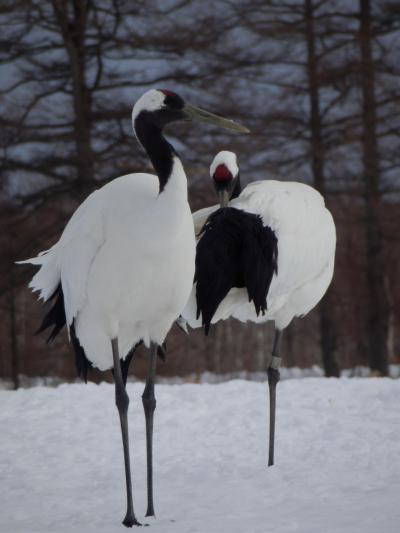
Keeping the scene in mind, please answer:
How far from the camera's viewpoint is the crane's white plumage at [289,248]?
6.25 metres

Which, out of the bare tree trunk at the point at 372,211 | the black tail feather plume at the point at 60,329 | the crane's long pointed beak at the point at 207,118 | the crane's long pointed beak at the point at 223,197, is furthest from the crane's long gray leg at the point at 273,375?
the bare tree trunk at the point at 372,211

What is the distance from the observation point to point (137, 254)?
4.59 meters

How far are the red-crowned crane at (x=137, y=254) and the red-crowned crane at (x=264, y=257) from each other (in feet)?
3.98

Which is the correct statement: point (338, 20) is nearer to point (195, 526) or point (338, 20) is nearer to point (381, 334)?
point (381, 334)

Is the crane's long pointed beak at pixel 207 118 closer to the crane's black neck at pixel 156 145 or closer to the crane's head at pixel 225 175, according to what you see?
the crane's black neck at pixel 156 145

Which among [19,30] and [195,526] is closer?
[195,526]

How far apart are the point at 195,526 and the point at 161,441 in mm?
2554

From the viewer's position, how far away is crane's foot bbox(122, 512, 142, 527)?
4.59 m

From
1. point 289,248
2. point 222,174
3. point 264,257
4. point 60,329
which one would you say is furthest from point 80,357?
point 222,174

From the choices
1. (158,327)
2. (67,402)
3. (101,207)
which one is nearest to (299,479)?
(158,327)

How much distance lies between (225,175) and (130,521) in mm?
3047

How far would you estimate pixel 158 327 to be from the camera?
4.95 metres

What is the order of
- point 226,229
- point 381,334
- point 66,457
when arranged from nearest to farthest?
1. point 226,229
2. point 66,457
3. point 381,334

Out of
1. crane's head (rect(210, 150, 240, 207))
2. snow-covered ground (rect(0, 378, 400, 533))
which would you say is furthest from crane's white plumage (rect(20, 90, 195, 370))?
crane's head (rect(210, 150, 240, 207))
